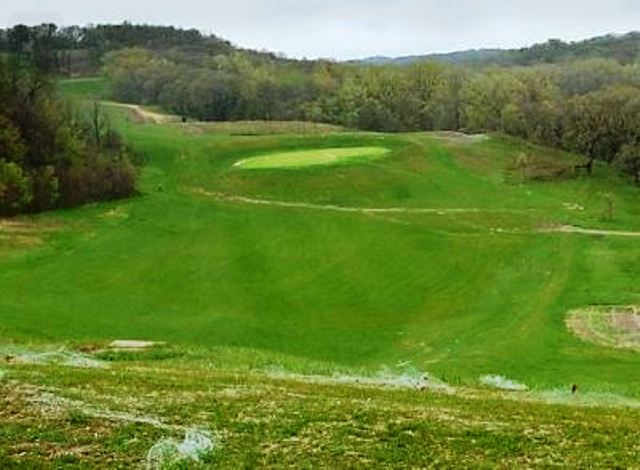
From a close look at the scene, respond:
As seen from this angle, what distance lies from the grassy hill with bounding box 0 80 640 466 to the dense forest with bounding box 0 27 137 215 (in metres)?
3.28

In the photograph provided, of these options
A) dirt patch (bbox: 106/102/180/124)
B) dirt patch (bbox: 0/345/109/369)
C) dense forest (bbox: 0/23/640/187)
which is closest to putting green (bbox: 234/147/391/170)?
dense forest (bbox: 0/23/640/187)

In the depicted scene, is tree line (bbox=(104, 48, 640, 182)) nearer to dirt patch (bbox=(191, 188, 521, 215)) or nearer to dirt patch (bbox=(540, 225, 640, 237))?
dirt patch (bbox=(191, 188, 521, 215))

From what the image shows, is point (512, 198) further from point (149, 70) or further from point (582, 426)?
point (149, 70)

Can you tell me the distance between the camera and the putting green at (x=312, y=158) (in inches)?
4582

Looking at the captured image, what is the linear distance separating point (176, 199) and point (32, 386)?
7426 centimetres

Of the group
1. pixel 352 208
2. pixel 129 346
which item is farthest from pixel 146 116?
pixel 129 346

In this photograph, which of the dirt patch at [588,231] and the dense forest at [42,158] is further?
the dense forest at [42,158]

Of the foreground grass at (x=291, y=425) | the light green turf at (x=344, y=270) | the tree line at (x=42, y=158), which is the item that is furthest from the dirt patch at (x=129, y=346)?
the tree line at (x=42, y=158)

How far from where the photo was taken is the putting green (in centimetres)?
11638

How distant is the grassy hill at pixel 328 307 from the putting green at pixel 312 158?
2544mm

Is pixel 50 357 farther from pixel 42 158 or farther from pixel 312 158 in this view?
pixel 312 158

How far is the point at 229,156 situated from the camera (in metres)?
124

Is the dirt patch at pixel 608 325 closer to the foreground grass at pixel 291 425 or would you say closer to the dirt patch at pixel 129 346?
the dirt patch at pixel 129 346

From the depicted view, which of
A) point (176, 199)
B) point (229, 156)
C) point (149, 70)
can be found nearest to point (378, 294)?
point (176, 199)
